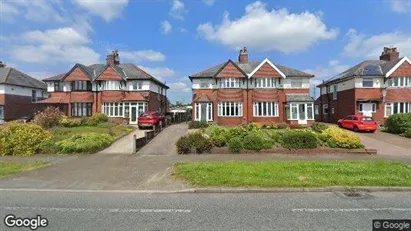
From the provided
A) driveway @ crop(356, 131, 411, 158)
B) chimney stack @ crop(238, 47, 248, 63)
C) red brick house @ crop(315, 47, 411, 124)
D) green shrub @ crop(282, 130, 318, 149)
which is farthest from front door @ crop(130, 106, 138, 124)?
red brick house @ crop(315, 47, 411, 124)

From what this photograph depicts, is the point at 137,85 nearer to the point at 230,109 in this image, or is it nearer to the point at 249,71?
the point at 230,109

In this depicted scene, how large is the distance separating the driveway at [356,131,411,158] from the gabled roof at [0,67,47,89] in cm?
4122

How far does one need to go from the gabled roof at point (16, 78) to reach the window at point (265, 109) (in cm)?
3153

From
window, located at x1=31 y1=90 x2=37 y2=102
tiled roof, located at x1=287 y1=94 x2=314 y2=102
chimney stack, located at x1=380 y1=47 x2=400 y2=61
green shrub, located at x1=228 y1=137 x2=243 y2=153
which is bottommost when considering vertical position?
green shrub, located at x1=228 y1=137 x2=243 y2=153

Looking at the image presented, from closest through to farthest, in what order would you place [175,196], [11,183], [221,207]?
[221,207]
[175,196]
[11,183]

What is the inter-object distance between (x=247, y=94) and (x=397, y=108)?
16.3 m

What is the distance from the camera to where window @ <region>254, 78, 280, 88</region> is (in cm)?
3425

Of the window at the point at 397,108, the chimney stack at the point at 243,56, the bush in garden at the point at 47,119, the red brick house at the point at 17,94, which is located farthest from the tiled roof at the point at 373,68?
the red brick house at the point at 17,94

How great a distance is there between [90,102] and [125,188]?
29.9 m

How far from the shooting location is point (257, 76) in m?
34.0

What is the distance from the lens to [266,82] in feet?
113

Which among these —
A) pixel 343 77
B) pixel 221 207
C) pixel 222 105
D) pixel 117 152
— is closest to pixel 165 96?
pixel 222 105

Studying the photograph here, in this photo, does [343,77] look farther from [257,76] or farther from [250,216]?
[250,216]

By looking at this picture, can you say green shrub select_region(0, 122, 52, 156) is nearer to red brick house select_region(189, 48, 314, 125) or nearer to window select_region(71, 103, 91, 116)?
red brick house select_region(189, 48, 314, 125)
